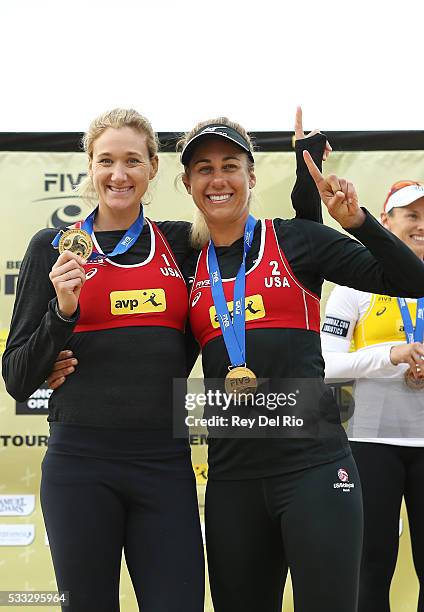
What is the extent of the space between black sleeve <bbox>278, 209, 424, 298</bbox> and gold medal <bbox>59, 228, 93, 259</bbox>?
1.66ft

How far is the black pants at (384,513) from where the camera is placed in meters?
2.85

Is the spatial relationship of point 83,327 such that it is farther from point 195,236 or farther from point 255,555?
point 255,555

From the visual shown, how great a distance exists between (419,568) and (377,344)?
84 centimetres

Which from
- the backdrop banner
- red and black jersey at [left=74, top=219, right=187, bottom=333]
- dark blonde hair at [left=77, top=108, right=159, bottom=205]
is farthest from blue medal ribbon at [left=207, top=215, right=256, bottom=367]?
the backdrop banner

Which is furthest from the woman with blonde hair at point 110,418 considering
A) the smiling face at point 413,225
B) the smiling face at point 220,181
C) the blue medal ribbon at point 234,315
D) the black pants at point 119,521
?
the smiling face at point 413,225

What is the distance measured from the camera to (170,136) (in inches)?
150

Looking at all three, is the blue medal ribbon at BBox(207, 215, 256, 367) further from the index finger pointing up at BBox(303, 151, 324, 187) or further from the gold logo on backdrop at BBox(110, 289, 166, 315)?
the index finger pointing up at BBox(303, 151, 324, 187)

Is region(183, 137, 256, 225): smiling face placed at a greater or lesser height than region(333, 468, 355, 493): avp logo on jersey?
greater

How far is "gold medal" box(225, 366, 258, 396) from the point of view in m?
1.92

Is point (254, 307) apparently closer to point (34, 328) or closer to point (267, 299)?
point (267, 299)

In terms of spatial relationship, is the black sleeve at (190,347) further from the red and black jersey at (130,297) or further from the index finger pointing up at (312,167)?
the index finger pointing up at (312,167)

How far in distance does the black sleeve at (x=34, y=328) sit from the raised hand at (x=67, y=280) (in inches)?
1.4

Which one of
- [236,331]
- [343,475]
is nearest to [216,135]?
[236,331]

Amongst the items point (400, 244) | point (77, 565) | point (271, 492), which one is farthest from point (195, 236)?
point (77, 565)
